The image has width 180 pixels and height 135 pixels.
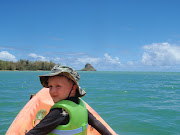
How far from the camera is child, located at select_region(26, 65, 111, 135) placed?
1.69 meters

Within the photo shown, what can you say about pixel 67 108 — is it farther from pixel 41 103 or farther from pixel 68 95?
pixel 41 103

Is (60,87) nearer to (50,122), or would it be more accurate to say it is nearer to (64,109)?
(64,109)

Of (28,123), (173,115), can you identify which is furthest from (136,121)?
(28,123)

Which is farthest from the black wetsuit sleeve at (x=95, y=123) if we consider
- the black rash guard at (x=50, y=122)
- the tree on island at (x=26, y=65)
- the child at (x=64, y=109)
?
the tree on island at (x=26, y=65)

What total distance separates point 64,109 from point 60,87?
22 cm

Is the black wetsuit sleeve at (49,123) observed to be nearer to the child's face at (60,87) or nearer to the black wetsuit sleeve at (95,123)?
the child's face at (60,87)

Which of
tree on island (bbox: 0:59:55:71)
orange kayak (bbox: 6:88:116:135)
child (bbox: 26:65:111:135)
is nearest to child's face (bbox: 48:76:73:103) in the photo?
child (bbox: 26:65:111:135)

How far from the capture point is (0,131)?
15.7 feet

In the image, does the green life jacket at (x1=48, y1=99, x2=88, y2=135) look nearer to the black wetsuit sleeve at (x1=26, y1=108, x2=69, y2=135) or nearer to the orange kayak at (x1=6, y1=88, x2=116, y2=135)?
the black wetsuit sleeve at (x1=26, y1=108, x2=69, y2=135)

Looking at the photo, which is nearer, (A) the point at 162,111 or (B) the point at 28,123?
(B) the point at 28,123

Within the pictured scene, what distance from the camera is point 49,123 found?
1.66 meters

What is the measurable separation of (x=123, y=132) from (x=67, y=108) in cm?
367

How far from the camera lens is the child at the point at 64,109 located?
1686mm

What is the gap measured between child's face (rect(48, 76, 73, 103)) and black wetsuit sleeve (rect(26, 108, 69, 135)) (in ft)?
0.51
